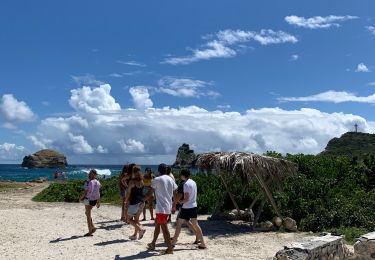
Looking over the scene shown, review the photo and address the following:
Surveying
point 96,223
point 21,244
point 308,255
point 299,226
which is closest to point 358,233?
point 299,226

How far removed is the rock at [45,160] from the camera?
5561 inches

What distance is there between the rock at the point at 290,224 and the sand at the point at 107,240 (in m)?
0.55

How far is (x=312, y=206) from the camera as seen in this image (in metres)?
15.3

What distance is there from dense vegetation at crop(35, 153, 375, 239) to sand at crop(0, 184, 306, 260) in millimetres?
1609

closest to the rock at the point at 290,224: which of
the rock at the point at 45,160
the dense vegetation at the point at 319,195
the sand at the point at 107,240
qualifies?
the dense vegetation at the point at 319,195

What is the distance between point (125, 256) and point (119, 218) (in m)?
6.10

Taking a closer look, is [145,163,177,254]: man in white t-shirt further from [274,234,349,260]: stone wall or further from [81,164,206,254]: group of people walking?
[274,234,349,260]: stone wall

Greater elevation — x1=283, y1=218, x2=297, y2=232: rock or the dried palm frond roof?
the dried palm frond roof

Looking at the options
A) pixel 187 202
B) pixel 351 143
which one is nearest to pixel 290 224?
pixel 187 202

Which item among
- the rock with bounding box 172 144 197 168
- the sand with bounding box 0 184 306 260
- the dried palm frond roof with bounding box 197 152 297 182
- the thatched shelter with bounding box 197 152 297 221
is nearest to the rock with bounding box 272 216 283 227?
the thatched shelter with bounding box 197 152 297 221

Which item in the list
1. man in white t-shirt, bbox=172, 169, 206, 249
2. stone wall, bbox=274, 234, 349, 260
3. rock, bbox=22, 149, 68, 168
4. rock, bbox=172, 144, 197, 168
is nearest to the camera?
stone wall, bbox=274, 234, 349, 260

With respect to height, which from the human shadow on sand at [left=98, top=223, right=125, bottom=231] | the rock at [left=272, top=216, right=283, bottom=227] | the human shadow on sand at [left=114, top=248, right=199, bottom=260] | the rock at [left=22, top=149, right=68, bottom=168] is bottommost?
the human shadow on sand at [left=114, top=248, right=199, bottom=260]

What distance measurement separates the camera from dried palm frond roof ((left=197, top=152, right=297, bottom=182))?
1384 cm

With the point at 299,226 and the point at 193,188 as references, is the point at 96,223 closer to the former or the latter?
the point at 193,188
